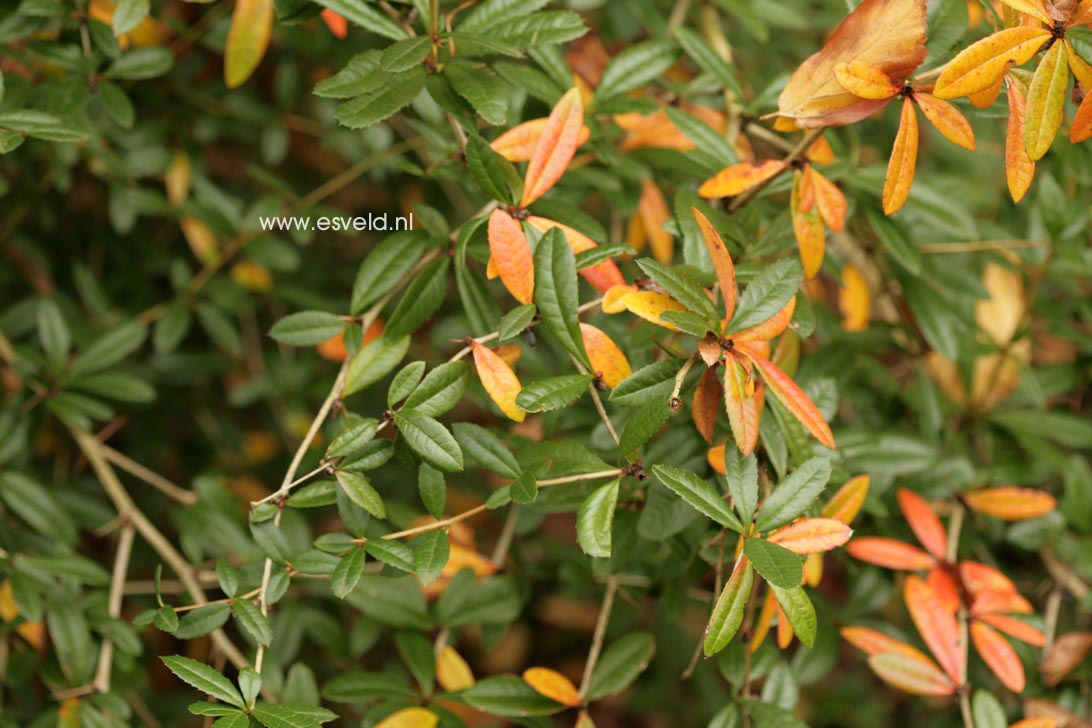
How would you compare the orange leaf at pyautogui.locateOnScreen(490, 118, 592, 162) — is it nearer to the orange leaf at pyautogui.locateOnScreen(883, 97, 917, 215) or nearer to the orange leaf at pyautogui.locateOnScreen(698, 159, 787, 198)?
the orange leaf at pyautogui.locateOnScreen(698, 159, 787, 198)

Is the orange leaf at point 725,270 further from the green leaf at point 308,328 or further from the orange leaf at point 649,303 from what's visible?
the green leaf at point 308,328

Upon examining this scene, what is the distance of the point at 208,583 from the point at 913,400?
910 mm

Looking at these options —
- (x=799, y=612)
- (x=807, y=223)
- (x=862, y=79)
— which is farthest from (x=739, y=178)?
(x=799, y=612)

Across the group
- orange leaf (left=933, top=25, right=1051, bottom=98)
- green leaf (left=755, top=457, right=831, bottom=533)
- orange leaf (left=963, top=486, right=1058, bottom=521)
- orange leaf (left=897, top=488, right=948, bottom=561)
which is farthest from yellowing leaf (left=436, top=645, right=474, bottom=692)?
orange leaf (left=933, top=25, right=1051, bottom=98)

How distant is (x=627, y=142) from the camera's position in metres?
1.19

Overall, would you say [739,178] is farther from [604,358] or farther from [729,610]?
[729,610]

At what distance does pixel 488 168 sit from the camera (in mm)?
812

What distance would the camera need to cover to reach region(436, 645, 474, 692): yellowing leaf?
104cm

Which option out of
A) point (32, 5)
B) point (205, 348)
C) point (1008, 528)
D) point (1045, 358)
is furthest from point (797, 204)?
point (1045, 358)

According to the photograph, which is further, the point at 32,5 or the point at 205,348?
the point at 205,348

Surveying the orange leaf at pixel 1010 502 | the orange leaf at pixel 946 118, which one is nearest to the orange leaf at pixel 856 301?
the orange leaf at pixel 1010 502

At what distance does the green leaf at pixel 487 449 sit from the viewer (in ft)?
2.70

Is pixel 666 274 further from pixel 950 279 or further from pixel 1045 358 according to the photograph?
pixel 1045 358

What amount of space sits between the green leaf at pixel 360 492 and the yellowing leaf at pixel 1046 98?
1.87 feet
